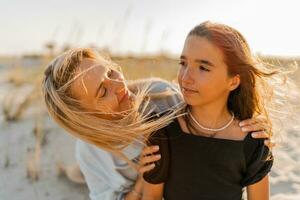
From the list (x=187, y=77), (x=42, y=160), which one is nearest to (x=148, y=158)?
(x=187, y=77)

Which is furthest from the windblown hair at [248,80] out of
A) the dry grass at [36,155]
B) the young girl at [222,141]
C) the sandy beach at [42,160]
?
the dry grass at [36,155]

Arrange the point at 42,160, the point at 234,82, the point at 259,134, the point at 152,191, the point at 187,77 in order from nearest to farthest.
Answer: the point at 187,77, the point at 234,82, the point at 259,134, the point at 152,191, the point at 42,160

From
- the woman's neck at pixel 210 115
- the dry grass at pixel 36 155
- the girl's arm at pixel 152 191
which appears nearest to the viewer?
the woman's neck at pixel 210 115

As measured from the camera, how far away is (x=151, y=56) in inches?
321

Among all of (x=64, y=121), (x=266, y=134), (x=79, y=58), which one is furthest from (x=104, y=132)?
(x=266, y=134)

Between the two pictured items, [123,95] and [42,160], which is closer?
[123,95]

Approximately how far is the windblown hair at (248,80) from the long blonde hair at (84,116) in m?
0.26

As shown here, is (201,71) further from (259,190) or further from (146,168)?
(259,190)

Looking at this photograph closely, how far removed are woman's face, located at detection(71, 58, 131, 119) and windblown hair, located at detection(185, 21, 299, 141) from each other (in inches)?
14.4

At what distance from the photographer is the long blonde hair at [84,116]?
2.71 meters

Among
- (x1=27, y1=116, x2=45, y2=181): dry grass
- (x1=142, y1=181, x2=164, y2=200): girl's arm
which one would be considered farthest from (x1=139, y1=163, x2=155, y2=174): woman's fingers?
(x1=27, y1=116, x2=45, y2=181): dry grass

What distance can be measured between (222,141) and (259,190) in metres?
0.35

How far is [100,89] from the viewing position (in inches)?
106

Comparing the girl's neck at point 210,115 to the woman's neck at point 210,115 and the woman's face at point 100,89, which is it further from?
the woman's face at point 100,89
